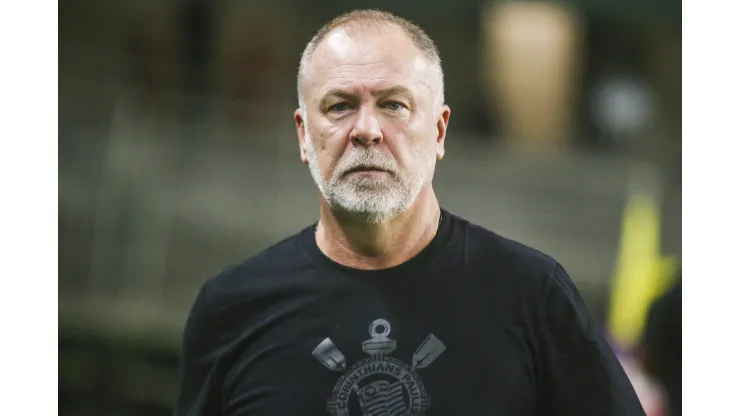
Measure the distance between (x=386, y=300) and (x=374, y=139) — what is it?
220 millimetres

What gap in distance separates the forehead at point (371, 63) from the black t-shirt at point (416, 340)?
22 centimetres

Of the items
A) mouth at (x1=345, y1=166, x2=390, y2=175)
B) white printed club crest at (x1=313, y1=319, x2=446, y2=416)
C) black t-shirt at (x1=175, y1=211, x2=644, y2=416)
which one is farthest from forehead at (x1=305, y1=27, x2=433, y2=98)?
white printed club crest at (x1=313, y1=319, x2=446, y2=416)

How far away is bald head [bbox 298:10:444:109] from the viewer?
1310mm

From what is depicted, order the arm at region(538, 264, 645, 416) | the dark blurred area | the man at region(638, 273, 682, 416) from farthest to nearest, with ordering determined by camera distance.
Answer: the dark blurred area
the man at region(638, 273, 682, 416)
the arm at region(538, 264, 645, 416)


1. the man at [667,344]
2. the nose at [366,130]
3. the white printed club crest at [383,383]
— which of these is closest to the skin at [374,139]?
the nose at [366,130]

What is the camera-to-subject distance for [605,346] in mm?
1265

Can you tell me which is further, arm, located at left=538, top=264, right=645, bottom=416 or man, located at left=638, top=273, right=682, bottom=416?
man, located at left=638, top=273, right=682, bottom=416

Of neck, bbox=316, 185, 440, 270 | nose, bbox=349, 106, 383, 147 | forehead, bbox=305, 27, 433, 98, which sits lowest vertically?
neck, bbox=316, 185, 440, 270

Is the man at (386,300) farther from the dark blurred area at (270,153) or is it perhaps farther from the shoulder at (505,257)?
the dark blurred area at (270,153)

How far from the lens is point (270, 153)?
2.74 meters

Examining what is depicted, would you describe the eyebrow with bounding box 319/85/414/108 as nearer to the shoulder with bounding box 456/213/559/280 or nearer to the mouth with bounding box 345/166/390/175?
the mouth with bounding box 345/166/390/175

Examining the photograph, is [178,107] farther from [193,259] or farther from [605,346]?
[605,346]

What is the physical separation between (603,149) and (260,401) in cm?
219

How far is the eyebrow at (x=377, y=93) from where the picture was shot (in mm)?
1269
